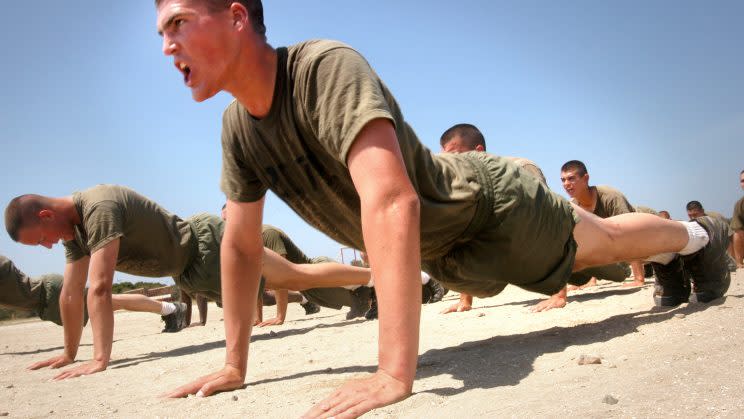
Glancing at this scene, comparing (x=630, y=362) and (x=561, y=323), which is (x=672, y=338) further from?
(x=561, y=323)

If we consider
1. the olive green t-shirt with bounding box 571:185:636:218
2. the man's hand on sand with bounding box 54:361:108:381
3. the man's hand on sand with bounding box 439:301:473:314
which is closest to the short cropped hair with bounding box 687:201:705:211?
the olive green t-shirt with bounding box 571:185:636:218

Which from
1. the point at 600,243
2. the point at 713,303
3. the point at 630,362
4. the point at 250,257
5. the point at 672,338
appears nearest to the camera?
the point at 630,362

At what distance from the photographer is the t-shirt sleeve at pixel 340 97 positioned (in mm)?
1866

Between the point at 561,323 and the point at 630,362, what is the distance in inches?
70.5

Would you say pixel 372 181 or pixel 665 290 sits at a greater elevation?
pixel 372 181

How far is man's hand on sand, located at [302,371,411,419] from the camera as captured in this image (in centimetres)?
155

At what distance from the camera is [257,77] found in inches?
87.5

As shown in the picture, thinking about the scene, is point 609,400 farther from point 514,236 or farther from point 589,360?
point 514,236

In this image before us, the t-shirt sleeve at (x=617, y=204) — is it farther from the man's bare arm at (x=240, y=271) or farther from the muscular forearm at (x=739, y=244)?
the man's bare arm at (x=240, y=271)

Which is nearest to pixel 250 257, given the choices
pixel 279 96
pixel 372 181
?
pixel 279 96

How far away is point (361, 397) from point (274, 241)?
6.29 meters

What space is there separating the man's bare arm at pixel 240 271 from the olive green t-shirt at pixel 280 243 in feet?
15.6

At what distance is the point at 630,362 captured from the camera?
211cm

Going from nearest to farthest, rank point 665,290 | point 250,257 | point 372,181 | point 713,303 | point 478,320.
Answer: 1. point 372,181
2. point 250,257
3. point 713,303
4. point 665,290
5. point 478,320
